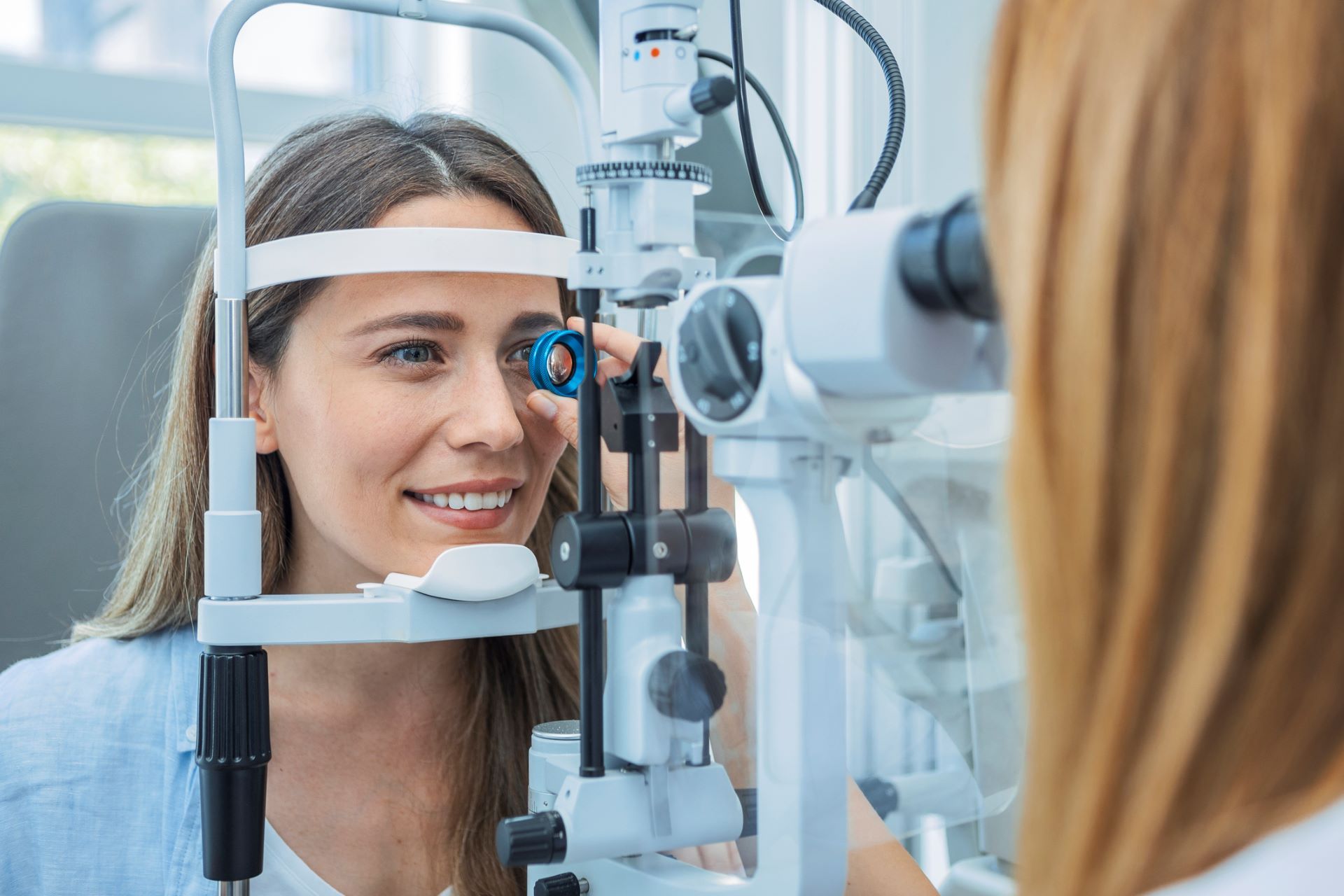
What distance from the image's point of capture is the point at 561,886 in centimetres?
70

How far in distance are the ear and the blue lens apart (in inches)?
16.4

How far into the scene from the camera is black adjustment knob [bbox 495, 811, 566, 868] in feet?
2.10

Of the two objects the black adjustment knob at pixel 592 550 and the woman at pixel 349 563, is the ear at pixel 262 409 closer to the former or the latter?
the woman at pixel 349 563

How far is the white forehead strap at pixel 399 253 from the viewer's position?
0.80m

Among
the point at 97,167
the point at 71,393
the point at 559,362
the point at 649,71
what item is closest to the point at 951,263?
the point at 649,71

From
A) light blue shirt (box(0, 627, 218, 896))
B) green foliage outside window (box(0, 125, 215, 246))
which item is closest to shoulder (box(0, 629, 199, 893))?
light blue shirt (box(0, 627, 218, 896))

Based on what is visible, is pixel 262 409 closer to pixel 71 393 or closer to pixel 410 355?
pixel 410 355

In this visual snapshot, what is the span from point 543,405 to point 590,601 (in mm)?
312

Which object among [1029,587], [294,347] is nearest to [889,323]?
[1029,587]

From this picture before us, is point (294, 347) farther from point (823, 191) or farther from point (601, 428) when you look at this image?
point (823, 191)

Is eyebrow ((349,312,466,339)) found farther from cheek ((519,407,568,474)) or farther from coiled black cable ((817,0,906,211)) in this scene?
coiled black cable ((817,0,906,211))

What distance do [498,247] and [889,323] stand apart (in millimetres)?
423

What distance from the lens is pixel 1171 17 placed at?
0.35m

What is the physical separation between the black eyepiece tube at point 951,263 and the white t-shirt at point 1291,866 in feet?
0.67
